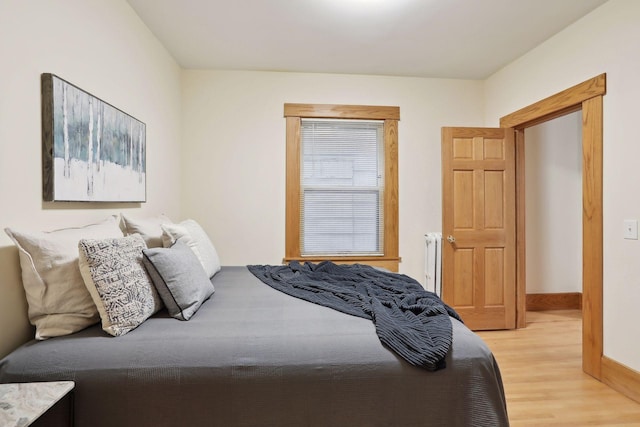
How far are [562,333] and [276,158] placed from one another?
331 cm

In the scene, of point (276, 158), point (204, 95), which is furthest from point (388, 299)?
point (204, 95)

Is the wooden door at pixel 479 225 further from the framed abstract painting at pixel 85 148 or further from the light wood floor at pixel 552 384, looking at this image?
the framed abstract painting at pixel 85 148

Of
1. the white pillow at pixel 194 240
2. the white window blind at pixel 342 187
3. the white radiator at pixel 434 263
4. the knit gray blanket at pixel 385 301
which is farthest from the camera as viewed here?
the white window blind at pixel 342 187

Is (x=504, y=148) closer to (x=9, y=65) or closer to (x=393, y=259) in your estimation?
(x=393, y=259)

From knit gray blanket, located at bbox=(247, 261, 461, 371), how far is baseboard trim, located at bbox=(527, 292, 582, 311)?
106 inches

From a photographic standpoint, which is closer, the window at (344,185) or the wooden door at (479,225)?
the wooden door at (479,225)

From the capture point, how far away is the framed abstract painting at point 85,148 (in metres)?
1.67

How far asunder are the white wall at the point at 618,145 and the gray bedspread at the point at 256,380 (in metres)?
1.58

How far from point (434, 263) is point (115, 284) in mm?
3028

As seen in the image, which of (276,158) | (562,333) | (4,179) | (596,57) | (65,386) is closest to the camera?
(65,386)

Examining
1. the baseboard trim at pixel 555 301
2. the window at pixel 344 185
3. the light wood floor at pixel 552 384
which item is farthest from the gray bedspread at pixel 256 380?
the baseboard trim at pixel 555 301

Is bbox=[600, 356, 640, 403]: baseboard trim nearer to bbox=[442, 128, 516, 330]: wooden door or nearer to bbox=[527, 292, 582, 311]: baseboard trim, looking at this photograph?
bbox=[442, 128, 516, 330]: wooden door

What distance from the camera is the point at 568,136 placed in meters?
4.31

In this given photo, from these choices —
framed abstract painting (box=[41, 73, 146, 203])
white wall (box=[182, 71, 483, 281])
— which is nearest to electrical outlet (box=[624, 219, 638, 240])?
white wall (box=[182, 71, 483, 281])
